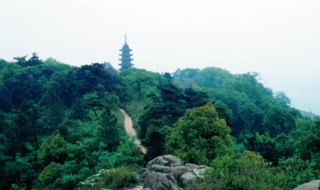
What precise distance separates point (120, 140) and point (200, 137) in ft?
16.1

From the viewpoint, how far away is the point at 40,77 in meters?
38.8

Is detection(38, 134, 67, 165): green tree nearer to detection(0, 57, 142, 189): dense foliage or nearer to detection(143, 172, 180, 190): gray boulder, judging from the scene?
detection(0, 57, 142, 189): dense foliage

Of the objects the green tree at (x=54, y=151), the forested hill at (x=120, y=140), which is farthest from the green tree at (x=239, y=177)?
the green tree at (x=54, y=151)

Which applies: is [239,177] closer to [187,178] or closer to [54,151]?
[187,178]

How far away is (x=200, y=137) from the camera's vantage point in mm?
18203

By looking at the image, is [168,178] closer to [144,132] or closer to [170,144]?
[170,144]

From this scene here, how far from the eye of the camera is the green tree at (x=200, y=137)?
58.1ft

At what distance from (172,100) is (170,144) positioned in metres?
10.7

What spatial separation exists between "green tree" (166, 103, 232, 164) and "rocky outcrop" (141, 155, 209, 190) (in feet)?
10.1

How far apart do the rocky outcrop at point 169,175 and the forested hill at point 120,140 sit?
3.20ft

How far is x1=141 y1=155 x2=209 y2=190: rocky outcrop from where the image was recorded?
11188mm

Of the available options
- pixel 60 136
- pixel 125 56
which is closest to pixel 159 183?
pixel 60 136

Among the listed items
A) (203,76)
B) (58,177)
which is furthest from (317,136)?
(203,76)

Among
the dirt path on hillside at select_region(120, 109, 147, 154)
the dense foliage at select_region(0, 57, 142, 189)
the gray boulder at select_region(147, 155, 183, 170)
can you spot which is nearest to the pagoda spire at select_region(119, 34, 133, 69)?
the dense foliage at select_region(0, 57, 142, 189)
